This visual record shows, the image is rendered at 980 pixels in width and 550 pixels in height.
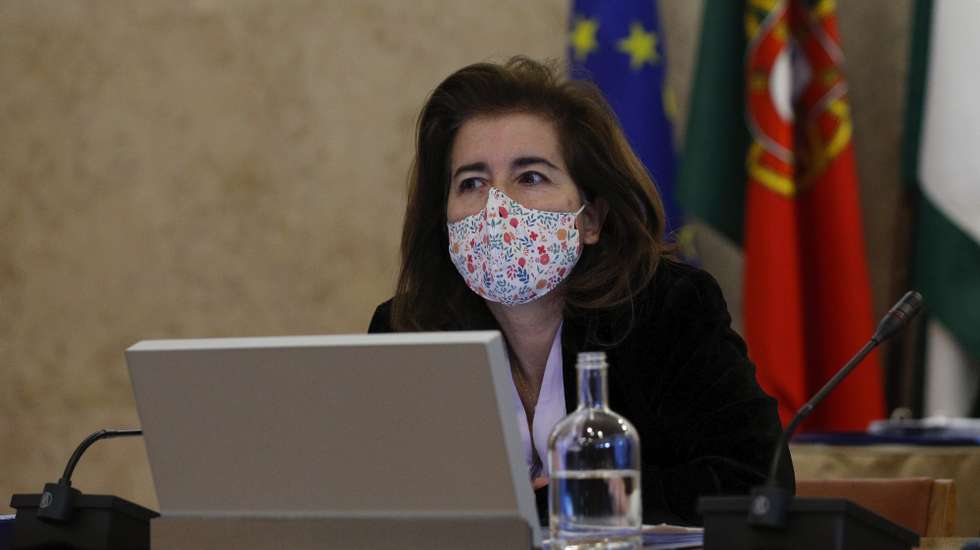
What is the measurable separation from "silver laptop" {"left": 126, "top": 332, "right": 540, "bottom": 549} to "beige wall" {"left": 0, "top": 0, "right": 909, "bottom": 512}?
323 cm

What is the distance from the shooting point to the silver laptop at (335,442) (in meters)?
1.26

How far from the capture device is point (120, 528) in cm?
159

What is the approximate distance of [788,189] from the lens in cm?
387

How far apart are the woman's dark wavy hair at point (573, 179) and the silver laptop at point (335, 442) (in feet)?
3.39

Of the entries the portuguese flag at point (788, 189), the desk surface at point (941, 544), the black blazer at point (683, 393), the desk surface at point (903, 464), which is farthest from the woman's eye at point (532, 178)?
the portuguese flag at point (788, 189)

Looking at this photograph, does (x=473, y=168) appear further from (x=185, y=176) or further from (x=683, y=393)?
(x=185, y=176)

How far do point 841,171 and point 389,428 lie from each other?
2.87 metres

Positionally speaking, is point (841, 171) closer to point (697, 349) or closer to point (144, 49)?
point (697, 349)

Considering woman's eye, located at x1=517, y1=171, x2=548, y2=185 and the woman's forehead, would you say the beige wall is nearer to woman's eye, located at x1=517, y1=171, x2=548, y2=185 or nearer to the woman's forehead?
the woman's forehead

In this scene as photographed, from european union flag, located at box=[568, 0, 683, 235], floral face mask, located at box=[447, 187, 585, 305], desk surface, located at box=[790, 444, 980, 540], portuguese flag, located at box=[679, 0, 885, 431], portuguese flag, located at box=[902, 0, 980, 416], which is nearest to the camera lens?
floral face mask, located at box=[447, 187, 585, 305]

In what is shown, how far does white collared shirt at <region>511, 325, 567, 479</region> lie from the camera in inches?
88.3

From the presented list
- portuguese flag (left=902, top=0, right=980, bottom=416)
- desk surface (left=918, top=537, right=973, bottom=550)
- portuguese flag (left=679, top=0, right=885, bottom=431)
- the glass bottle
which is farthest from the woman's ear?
portuguese flag (left=902, top=0, right=980, bottom=416)

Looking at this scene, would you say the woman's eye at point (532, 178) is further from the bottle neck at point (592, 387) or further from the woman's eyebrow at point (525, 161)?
the bottle neck at point (592, 387)

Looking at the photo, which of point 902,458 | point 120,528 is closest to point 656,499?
point 120,528
